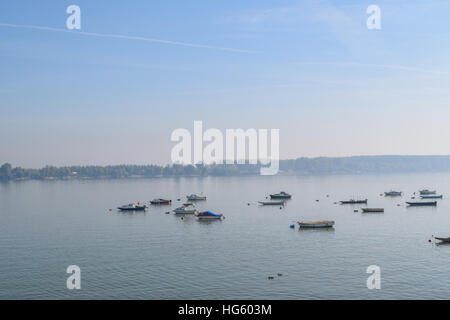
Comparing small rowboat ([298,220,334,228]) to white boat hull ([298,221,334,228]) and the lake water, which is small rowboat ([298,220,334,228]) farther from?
the lake water

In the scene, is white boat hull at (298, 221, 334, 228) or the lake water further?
white boat hull at (298, 221, 334, 228)

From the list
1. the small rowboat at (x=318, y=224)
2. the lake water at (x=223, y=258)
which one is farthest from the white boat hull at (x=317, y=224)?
the lake water at (x=223, y=258)

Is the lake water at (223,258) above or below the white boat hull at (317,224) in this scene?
below

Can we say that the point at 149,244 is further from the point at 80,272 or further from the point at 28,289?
the point at 28,289

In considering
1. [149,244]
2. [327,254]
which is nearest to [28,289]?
[149,244]

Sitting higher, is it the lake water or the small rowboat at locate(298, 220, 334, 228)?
the small rowboat at locate(298, 220, 334, 228)

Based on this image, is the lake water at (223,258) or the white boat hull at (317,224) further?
the white boat hull at (317,224)

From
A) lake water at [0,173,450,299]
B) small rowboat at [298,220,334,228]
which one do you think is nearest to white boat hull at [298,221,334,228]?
small rowboat at [298,220,334,228]

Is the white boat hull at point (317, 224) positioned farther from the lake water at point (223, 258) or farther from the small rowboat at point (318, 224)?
the lake water at point (223, 258)

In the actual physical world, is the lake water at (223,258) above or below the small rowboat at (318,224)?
below

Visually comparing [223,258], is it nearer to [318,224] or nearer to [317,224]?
[317,224]

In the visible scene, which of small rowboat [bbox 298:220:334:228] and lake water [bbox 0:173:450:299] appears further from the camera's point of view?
small rowboat [bbox 298:220:334:228]

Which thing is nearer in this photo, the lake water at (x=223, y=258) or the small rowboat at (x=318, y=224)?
the lake water at (x=223, y=258)
